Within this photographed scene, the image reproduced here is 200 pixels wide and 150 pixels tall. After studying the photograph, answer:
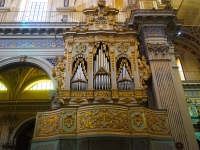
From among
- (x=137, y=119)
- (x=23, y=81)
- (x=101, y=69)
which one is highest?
(x=23, y=81)

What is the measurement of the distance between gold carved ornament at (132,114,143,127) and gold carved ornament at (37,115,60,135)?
220 centimetres

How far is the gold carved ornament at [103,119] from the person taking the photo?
5.96m

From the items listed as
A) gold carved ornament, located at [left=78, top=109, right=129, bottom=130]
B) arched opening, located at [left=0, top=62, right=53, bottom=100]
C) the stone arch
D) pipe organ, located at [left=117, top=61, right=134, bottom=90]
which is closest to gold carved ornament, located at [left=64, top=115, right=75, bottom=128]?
gold carved ornament, located at [left=78, top=109, right=129, bottom=130]

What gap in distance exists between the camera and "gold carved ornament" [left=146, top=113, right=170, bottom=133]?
626 centimetres

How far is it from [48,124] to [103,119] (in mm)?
1645

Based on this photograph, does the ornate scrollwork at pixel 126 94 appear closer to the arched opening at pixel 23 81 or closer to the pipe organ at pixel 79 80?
the pipe organ at pixel 79 80

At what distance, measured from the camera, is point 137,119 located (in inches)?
245

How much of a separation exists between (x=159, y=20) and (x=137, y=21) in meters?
0.94

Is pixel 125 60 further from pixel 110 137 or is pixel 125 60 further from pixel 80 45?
pixel 110 137

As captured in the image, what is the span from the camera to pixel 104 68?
756 centimetres

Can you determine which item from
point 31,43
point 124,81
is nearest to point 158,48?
point 124,81

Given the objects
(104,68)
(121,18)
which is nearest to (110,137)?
(104,68)

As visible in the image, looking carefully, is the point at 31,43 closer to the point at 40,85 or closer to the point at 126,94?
the point at 126,94

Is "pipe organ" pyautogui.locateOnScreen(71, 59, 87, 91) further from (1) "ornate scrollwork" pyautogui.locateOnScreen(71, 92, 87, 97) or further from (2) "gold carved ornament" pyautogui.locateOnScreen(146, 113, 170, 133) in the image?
(2) "gold carved ornament" pyautogui.locateOnScreen(146, 113, 170, 133)
